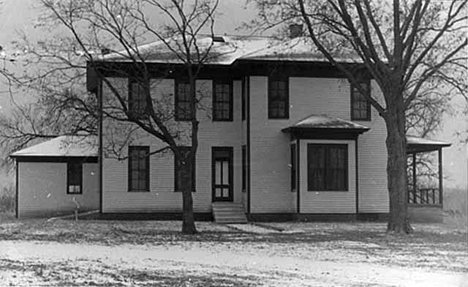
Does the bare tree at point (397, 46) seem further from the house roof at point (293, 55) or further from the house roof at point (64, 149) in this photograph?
the house roof at point (64, 149)

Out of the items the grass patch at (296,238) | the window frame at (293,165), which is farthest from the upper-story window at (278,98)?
the grass patch at (296,238)

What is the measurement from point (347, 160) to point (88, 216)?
9394 mm

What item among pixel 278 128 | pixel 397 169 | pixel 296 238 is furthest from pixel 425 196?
pixel 296 238

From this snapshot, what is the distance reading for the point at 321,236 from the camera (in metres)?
Answer: 20.7

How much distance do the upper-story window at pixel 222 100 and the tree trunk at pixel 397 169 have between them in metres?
7.87

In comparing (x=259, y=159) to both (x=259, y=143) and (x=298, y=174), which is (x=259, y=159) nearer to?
(x=259, y=143)

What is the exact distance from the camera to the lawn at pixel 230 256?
37.7 ft

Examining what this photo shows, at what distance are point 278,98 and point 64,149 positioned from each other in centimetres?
919

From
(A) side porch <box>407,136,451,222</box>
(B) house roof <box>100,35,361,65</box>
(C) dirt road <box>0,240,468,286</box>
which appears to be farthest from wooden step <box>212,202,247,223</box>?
(C) dirt road <box>0,240,468,286</box>

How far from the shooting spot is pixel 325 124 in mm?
27062

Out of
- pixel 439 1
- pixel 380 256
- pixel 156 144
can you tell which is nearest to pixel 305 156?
pixel 156 144

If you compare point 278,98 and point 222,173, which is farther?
point 222,173

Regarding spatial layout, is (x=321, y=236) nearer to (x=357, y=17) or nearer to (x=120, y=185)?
(x=357, y=17)

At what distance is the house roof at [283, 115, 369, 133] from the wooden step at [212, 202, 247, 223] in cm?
327
